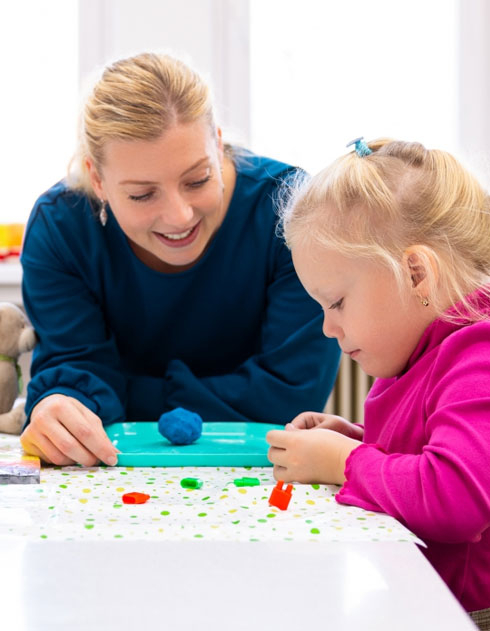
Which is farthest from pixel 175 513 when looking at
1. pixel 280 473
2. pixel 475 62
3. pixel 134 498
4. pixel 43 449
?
pixel 475 62

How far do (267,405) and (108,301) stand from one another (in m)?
0.32

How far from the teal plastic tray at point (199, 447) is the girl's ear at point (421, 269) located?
284 millimetres

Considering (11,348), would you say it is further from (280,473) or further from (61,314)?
(280,473)

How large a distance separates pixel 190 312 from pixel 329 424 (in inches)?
17.9

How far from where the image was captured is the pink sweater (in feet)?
2.47

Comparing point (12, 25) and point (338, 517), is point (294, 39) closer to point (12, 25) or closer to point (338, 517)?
point (12, 25)

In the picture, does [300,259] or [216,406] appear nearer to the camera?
[300,259]

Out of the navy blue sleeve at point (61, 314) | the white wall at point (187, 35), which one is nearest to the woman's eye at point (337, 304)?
the navy blue sleeve at point (61, 314)

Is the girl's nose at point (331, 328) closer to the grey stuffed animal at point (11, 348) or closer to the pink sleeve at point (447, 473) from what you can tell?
the pink sleeve at point (447, 473)

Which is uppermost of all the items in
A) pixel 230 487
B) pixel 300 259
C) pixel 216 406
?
pixel 300 259

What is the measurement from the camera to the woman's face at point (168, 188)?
1.23 m

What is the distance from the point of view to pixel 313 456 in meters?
0.92

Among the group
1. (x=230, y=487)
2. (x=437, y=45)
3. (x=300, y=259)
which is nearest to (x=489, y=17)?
(x=437, y=45)

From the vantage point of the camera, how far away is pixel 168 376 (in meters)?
1.43
